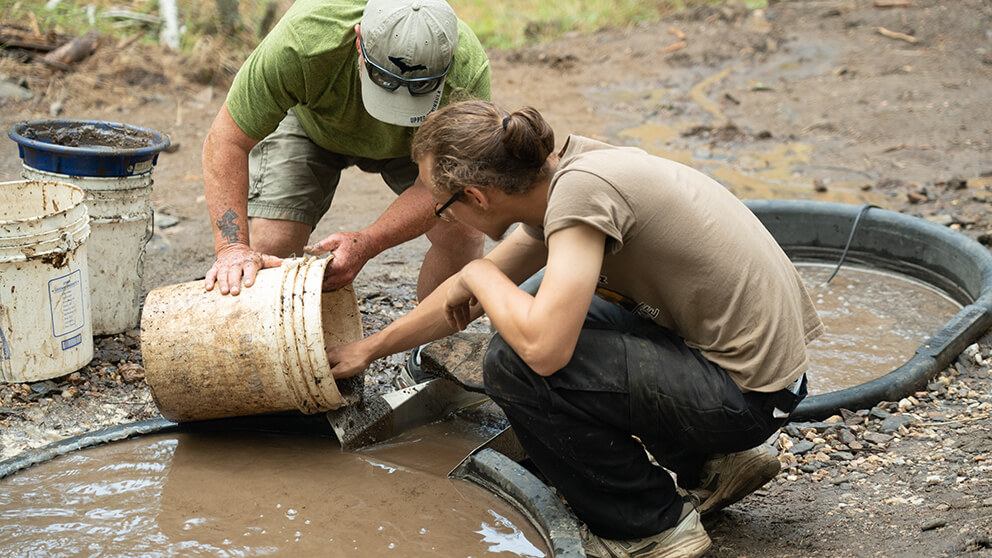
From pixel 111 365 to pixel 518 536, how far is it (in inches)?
73.0

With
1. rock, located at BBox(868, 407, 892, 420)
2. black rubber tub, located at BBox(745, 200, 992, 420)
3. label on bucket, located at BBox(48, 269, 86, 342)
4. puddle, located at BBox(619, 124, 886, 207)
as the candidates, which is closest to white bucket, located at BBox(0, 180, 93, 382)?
label on bucket, located at BBox(48, 269, 86, 342)

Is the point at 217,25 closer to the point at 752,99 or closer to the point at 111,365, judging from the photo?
the point at 752,99

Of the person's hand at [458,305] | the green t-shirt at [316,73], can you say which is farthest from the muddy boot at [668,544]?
the green t-shirt at [316,73]

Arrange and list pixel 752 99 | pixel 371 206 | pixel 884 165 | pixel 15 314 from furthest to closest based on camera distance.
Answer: pixel 752 99 < pixel 884 165 < pixel 371 206 < pixel 15 314

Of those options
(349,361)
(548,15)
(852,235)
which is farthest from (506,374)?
(548,15)

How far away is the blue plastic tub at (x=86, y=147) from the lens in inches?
130

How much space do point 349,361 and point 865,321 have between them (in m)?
2.48

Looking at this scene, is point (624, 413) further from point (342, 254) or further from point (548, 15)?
point (548, 15)

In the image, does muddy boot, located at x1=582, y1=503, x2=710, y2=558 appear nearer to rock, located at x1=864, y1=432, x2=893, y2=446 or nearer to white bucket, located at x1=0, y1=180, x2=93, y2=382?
rock, located at x1=864, y1=432, x2=893, y2=446

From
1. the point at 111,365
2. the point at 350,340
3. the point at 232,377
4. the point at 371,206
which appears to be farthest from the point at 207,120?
the point at 232,377

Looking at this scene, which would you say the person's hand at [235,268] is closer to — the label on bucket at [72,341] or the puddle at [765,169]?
the label on bucket at [72,341]

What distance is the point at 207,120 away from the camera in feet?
22.5

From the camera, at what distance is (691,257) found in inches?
83.8

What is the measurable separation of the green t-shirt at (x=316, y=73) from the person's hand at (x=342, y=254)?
0.47m
